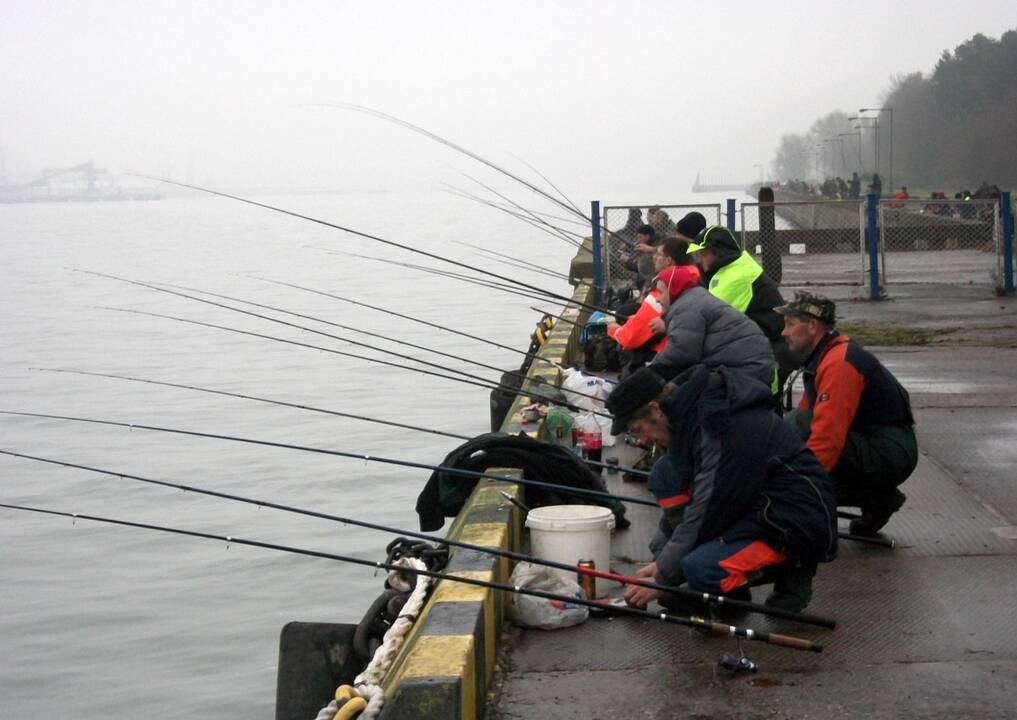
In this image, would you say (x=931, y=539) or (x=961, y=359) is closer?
(x=931, y=539)

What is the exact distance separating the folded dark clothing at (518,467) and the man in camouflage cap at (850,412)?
1210mm

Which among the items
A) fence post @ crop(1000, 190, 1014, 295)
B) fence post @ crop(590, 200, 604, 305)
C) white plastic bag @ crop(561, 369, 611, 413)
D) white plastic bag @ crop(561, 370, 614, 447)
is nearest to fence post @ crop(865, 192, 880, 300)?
fence post @ crop(1000, 190, 1014, 295)

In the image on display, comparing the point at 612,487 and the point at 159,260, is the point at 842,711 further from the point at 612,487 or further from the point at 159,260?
the point at 159,260

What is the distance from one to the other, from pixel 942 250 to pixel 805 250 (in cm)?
334

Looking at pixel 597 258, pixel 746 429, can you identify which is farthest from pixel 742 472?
pixel 597 258

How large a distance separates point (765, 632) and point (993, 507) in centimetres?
250

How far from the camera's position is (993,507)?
24.1 ft

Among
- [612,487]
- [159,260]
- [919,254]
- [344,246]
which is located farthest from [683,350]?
[344,246]

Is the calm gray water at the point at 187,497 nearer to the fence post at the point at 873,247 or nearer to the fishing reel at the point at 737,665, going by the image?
the fishing reel at the point at 737,665

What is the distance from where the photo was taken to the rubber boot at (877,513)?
656 cm

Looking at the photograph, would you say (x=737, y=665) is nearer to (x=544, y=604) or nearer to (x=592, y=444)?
(x=544, y=604)

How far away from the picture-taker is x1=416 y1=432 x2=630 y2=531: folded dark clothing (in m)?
7.24

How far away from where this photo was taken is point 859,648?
209 inches

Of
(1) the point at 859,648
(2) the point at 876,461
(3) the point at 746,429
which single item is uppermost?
(3) the point at 746,429
